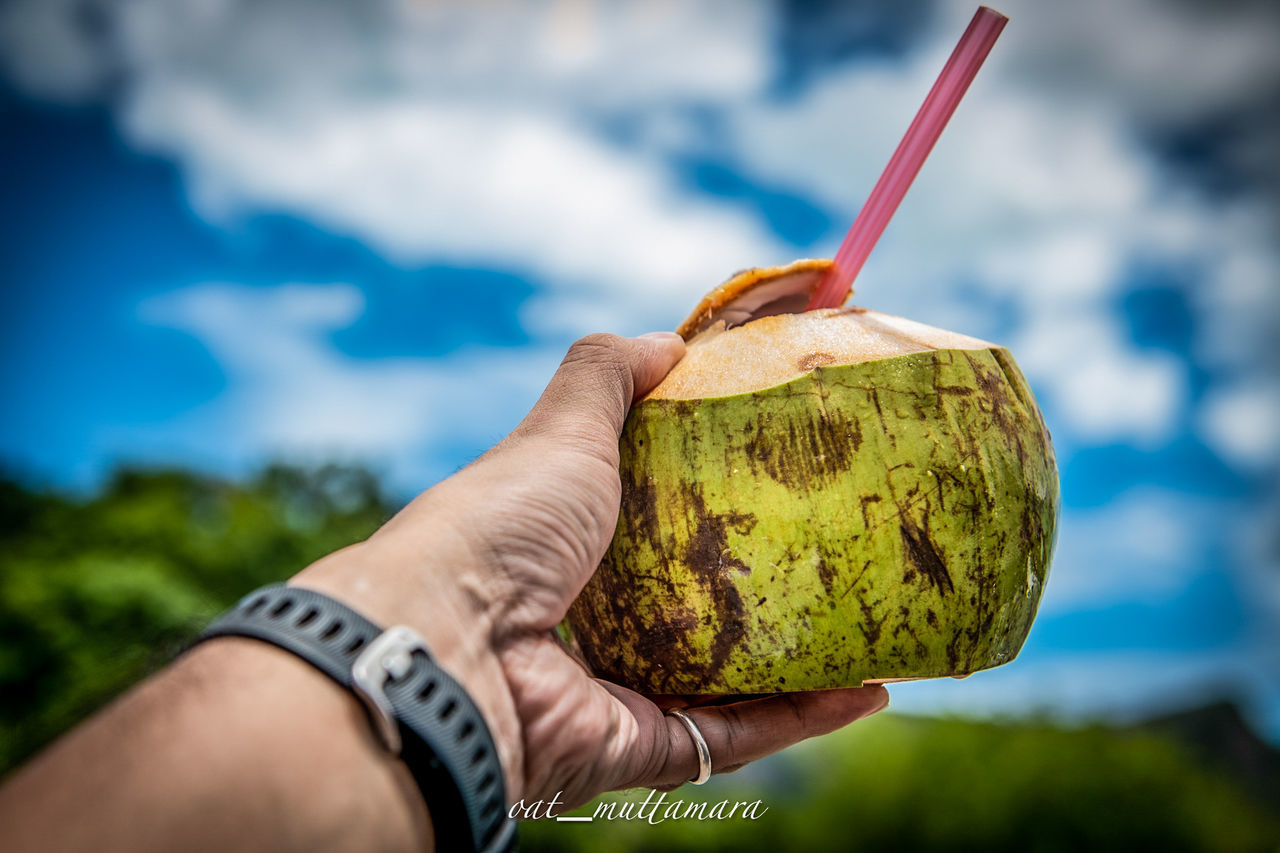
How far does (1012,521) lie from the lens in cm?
169

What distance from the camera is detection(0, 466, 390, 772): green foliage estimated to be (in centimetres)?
1048

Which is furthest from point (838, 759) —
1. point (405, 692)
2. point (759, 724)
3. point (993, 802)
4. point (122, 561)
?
point (122, 561)

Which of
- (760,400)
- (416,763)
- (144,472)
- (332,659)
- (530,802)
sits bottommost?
(144,472)

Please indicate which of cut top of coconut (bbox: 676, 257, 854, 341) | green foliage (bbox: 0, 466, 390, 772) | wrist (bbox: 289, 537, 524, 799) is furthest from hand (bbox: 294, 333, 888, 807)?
green foliage (bbox: 0, 466, 390, 772)

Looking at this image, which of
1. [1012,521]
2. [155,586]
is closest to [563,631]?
[1012,521]

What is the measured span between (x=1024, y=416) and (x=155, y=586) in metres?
12.9

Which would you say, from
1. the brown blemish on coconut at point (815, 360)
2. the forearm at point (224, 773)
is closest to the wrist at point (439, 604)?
the forearm at point (224, 773)

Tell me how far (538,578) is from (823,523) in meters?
0.55

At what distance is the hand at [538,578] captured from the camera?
135 centimetres

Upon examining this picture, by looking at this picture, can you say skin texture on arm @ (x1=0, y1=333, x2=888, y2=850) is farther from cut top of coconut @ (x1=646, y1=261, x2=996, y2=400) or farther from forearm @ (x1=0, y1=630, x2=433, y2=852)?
cut top of coconut @ (x1=646, y1=261, x2=996, y2=400)

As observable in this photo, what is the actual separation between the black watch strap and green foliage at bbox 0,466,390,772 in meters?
5.34

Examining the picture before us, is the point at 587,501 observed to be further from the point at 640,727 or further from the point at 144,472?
the point at 144,472

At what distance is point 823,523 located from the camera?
158 cm

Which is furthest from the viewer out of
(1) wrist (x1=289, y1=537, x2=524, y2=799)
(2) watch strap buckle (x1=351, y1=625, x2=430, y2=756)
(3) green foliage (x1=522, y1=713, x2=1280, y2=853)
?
(3) green foliage (x1=522, y1=713, x2=1280, y2=853)
